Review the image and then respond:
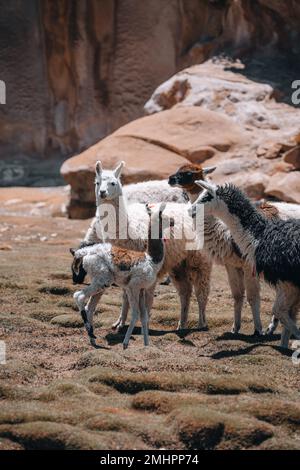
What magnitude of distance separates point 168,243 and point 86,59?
21567mm

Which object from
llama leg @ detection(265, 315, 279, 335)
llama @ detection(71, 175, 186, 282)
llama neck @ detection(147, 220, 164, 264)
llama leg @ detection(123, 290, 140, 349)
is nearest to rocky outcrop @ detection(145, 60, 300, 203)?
llama @ detection(71, 175, 186, 282)

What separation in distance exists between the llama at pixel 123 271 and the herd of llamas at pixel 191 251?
0.01m

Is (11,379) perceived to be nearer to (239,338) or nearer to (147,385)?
(147,385)

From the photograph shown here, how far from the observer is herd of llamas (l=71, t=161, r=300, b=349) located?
34.0 feet

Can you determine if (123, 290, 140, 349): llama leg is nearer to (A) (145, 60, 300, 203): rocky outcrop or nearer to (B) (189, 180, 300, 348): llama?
(B) (189, 180, 300, 348): llama

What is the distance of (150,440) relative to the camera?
7.62m

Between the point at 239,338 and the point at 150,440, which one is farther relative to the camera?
the point at 239,338

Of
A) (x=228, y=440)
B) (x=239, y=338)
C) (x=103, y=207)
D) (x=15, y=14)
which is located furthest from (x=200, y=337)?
(x=15, y=14)

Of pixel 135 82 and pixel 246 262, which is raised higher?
pixel 246 262

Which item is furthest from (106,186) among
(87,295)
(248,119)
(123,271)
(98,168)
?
(248,119)

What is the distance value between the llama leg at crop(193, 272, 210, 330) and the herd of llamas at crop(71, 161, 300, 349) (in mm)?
13

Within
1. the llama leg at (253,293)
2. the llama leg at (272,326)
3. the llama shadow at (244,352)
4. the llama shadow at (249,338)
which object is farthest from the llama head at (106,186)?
the llama shadow at (244,352)

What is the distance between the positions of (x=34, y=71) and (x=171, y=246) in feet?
73.9

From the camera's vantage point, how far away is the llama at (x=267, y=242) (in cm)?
1018
